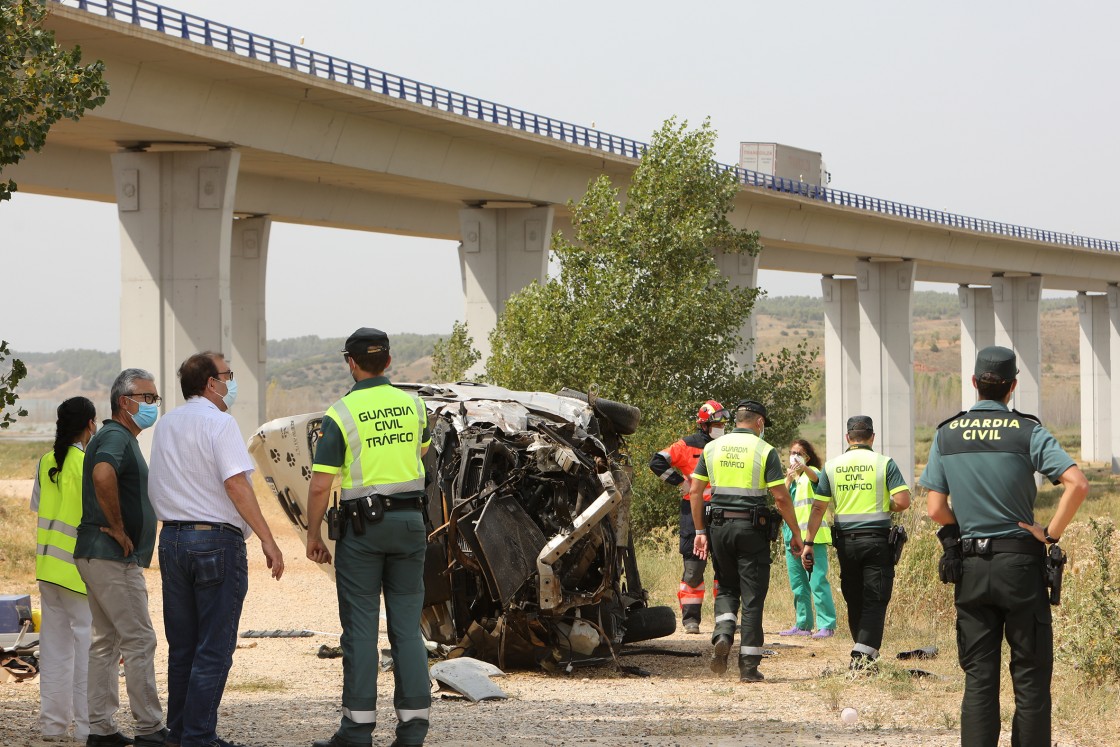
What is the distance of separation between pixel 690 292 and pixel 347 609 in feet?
49.6

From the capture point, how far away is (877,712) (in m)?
8.00

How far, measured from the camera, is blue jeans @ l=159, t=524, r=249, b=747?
6.46 metres

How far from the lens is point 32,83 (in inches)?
294

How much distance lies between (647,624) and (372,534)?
13.7ft

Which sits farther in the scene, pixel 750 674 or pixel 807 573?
pixel 807 573

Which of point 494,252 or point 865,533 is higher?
point 494,252

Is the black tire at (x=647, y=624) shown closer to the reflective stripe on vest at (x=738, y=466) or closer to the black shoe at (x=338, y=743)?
the reflective stripe on vest at (x=738, y=466)

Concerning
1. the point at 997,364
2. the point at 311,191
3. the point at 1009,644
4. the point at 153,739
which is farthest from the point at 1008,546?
the point at 311,191

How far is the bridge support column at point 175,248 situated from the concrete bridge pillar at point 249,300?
24.8ft

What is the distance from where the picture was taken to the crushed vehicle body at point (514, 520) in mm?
9172

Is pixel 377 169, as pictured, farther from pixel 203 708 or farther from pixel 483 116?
pixel 203 708

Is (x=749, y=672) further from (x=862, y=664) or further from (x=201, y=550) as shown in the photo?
(x=201, y=550)

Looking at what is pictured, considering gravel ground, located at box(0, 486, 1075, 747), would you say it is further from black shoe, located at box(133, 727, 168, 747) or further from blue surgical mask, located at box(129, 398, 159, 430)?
blue surgical mask, located at box(129, 398, 159, 430)

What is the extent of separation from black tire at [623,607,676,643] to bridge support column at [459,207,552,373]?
25.4 meters
